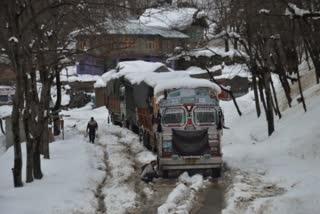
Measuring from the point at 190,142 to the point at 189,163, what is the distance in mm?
770

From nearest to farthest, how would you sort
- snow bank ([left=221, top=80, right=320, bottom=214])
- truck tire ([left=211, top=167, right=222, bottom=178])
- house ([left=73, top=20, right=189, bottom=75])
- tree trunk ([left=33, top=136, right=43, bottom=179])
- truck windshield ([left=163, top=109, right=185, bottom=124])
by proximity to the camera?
snow bank ([left=221, top=80, right=320, bottom=214])
house ([left=73, top=20, right=189, bottom=75])
tree trunk ([left=33, top=136, right=43, bottom=179])
truck tire ([left=211, top=167, right=222, bottom=178])
truck windshield ([left=163, top=109, right=185, bottom=124])

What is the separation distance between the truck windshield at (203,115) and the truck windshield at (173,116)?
523 mm

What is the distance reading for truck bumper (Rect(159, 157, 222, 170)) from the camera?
2133 centimetres

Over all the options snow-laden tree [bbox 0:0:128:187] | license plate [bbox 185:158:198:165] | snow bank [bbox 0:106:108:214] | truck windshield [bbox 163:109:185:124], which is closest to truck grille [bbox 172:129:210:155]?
license plate [bbox 185:158:198:165]

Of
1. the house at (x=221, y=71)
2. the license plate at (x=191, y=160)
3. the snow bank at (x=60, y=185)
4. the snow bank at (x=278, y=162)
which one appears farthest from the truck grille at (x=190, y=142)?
the house at (x=221, y=71)

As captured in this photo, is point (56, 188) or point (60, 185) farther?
point (60, 185)

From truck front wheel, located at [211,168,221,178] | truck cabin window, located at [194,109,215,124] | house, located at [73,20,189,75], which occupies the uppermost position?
house, located at [73,20,189,75]

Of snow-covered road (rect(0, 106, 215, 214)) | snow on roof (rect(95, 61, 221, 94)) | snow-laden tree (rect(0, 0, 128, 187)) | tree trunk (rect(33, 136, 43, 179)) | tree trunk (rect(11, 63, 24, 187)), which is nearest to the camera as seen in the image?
snow-laden tree (rect(0, 0, 128, 187))

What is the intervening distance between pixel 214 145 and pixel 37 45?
24.1 ft

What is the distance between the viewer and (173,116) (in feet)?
71.4

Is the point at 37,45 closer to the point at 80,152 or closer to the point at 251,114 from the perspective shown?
the point at 80,152

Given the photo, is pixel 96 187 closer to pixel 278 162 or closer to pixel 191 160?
pixel 191 160

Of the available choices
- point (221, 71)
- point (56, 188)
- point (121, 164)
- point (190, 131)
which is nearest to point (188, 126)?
point (190, 131)

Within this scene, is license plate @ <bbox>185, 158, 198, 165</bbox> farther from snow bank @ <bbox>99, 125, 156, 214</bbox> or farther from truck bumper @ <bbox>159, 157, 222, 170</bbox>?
snow bank @ <bbox>99, 125, 156, 214</bbox>
